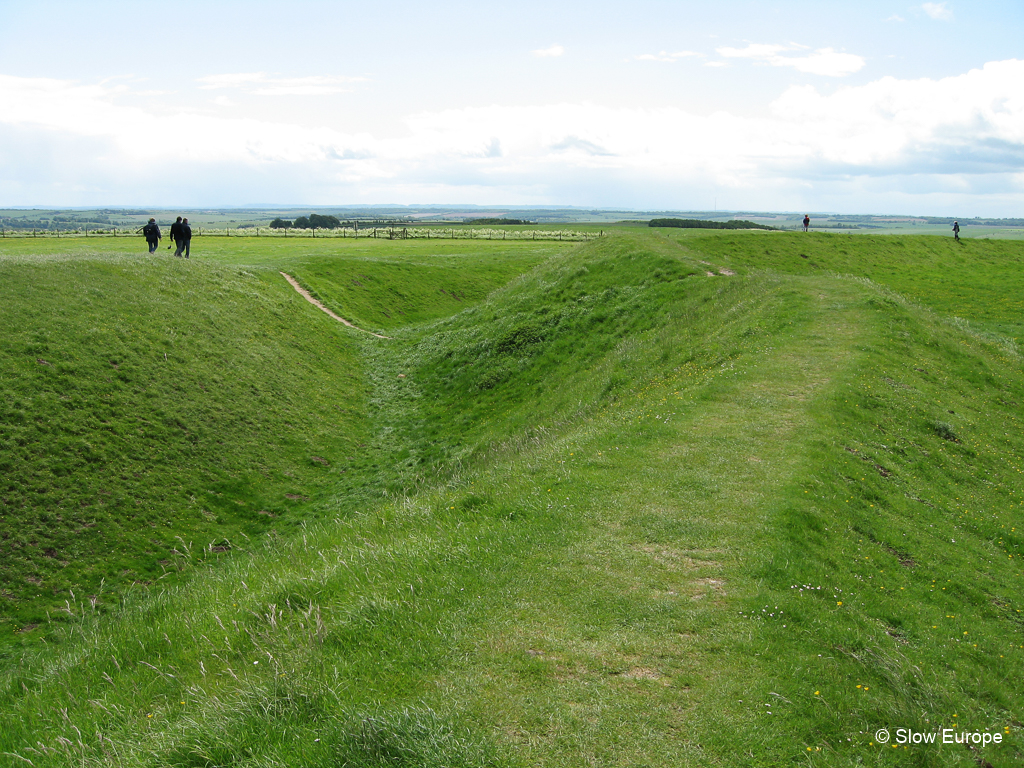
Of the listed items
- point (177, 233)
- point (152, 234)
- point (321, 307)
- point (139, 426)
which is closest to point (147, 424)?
point (139, 426)

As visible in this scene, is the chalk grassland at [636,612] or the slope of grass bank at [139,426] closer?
the chalk grassland at [636,612]

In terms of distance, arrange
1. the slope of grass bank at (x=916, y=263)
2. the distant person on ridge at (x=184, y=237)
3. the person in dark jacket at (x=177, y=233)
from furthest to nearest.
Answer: the distant person on ridge at (x=184, y=237), the person in dark jacket at (x=177, y=233), the slope of grass bank at (x=916, y=263)

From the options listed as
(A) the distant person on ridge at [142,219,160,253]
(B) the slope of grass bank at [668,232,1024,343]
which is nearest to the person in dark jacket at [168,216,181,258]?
(A) the distant person on ridge at [142,219,160,253]

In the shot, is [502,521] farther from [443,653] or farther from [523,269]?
[523,269]

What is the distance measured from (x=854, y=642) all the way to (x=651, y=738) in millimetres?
3908

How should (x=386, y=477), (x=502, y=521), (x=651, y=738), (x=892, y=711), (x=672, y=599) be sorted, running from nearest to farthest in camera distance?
(x=651, y=738), (x=892, y=711), (x=672, y=599), (x=502, y=521), (x=386, y=477)

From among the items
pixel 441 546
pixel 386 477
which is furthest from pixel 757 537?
pixel 386 477

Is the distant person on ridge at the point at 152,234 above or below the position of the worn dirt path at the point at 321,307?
above

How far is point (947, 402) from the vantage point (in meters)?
20.2

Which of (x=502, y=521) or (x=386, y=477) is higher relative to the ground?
(x=502, y=521)

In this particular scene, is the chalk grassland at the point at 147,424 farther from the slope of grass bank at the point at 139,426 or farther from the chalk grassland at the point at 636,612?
the chalk grassland at the point at 636,612

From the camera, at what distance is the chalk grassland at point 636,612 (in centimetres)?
684

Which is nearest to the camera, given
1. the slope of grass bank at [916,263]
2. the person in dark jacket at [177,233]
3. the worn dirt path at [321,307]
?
the slope of grass bank at [916,263]

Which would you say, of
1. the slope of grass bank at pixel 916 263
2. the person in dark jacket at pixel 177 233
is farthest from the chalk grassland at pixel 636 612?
the person in dark jacket at pixel 177 233
